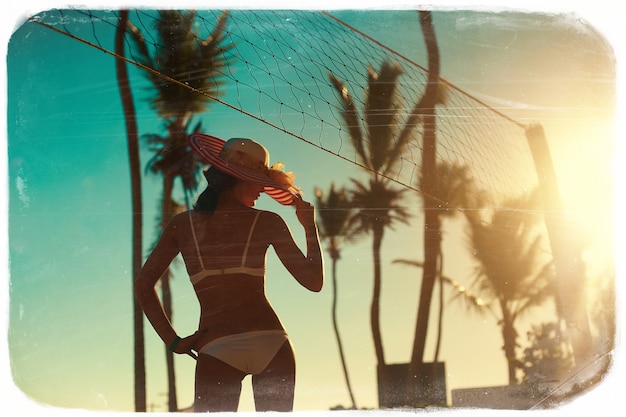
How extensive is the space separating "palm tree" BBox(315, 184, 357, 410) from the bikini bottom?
275 mm

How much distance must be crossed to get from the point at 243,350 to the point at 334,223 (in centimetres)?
54

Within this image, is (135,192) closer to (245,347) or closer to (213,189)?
(213,189)

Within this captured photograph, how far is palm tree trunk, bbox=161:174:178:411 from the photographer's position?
1889mm

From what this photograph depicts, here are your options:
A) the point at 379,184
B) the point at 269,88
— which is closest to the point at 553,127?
the point at 379,184

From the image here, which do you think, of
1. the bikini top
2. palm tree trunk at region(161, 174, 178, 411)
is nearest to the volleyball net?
palm tree trunk at region(161, 174, 178, 411)

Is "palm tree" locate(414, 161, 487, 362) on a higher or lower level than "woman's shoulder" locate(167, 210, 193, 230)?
higher

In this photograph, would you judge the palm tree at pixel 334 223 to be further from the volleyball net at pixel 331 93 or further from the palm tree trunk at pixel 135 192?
the palm tree trunk at pixel 135 192

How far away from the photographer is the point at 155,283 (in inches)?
74.7

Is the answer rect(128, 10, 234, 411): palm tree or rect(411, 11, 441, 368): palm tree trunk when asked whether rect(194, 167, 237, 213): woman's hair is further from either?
rect(411, 11, 441, 368): palm tree trunk

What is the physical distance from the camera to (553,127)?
2.03 meters

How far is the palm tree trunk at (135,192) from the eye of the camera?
1.91 m

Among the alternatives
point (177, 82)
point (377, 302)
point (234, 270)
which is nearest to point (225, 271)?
point (234, 270)

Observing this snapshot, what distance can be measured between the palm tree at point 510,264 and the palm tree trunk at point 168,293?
1070 mm

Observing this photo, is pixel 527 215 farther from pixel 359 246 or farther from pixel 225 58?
pixel 225 58
